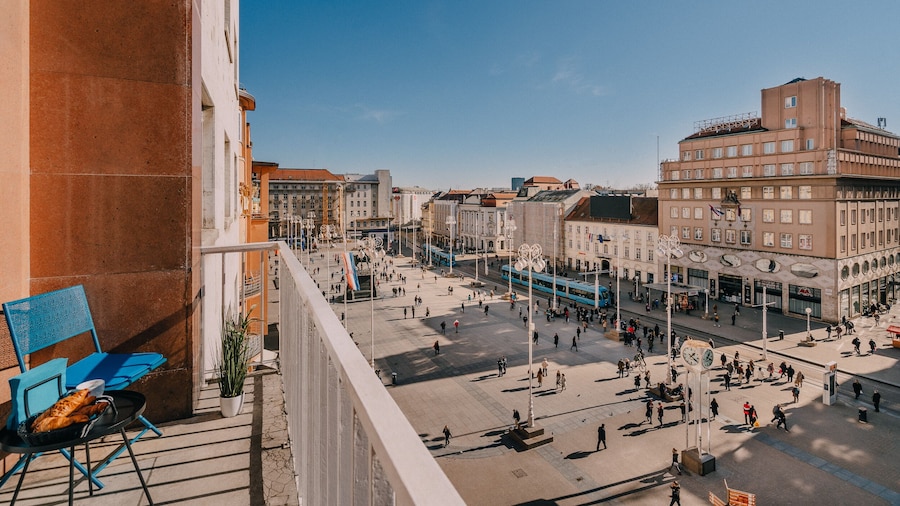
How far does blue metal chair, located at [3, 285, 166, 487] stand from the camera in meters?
3.59

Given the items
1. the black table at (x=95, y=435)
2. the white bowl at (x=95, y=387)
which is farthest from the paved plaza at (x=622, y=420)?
the white bowl at (x=95, y=387)

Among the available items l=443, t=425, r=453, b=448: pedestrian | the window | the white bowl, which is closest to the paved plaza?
l=443, t=425, r=453, b=448: pedestrian

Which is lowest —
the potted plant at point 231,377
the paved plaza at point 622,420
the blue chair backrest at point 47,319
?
the paved plaza at point 622,420

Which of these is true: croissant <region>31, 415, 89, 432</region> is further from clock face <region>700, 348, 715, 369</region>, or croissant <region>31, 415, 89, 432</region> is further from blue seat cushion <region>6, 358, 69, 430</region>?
clock face <region>700, 348, 715, 369</region>

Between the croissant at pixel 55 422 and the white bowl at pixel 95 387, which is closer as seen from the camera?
the croissant at pixel 55 422

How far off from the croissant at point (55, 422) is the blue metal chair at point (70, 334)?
69 centimetres

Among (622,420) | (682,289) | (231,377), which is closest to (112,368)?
(231,377)

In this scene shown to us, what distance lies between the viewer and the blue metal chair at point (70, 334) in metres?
3.59

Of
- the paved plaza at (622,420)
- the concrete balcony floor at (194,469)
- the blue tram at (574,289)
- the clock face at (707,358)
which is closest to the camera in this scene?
the concrete balcony floor at (194,469)

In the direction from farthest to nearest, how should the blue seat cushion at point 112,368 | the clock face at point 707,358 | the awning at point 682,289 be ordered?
the awning at point 682,289, the clock face at point 707,358, the blue seat cushion at point 112,368

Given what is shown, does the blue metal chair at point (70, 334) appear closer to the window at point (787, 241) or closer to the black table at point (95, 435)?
the black table at point (95, 435)

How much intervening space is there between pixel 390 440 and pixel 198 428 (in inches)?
184

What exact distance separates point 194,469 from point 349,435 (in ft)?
10.7

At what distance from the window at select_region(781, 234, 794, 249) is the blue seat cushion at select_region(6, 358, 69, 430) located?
53.6 m
